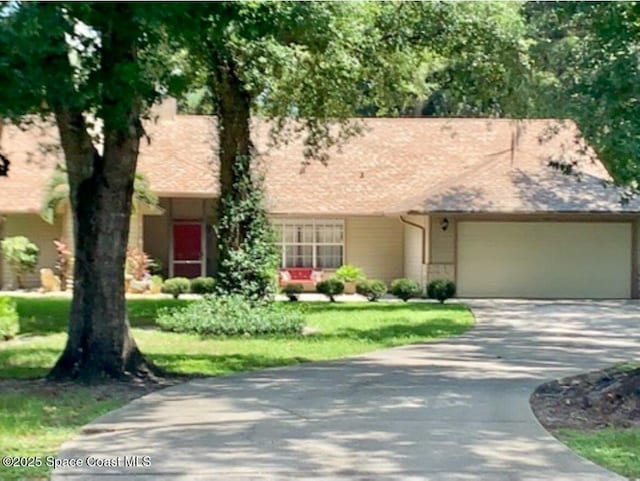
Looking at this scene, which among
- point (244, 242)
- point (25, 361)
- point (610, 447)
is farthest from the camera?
point (244, 242)

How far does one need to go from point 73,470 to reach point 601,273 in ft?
76.2

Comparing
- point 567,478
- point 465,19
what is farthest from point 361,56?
point 567,478

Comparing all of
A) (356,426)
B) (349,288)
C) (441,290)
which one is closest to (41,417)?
(356,426)

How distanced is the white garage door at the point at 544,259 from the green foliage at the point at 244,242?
9107 mm

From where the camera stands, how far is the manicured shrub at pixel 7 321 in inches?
686

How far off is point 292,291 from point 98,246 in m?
15.1

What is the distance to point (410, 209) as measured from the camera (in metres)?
27.0

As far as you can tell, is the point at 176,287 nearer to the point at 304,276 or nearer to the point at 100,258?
the point at 304,276

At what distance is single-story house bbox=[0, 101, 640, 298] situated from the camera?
27.7m

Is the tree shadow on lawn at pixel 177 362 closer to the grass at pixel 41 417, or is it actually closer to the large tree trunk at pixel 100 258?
the large tree trunk at pixel 100 258

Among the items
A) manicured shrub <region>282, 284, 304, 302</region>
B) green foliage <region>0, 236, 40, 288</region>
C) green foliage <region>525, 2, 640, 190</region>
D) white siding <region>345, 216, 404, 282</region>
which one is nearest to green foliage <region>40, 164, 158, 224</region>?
green foliage <region>0, 236, 40, 288</region>

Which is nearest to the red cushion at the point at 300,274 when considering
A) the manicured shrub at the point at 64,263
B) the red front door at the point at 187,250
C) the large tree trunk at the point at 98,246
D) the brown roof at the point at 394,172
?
the brown roof at the point at 394,172

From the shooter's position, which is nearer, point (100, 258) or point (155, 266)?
point (100, 258)

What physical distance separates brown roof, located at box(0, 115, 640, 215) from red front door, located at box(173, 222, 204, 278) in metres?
2.16
